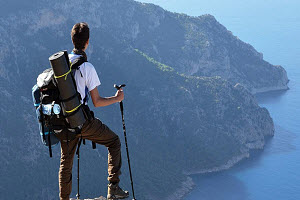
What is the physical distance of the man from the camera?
1033 centimetres

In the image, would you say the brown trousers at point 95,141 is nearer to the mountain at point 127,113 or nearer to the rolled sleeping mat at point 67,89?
the rolled sleeping mat at point 67,89

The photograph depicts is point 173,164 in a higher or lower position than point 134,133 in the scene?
lower

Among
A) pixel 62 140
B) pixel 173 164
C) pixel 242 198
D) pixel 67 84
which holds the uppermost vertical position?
pixel 67 84

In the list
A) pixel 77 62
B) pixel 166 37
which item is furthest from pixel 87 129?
pixel 166 37

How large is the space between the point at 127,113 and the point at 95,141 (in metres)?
116

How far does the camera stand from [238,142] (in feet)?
478

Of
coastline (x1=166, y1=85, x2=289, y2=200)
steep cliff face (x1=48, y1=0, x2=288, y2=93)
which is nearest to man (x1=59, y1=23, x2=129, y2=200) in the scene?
coastline (x1=166, y1=85, x2=289, y2=200)

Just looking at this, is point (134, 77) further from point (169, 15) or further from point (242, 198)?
point (169, 15)

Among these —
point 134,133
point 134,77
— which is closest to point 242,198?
point 134,133

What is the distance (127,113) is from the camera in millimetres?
127000

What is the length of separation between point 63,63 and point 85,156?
9270 cm

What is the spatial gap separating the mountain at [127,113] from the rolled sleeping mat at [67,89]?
78963mm

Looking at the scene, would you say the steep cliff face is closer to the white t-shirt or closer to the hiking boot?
the hiking boot

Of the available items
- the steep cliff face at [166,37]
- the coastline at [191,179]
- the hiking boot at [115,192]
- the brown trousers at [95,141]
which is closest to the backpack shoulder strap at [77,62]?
the brown trousers at [95,141]
